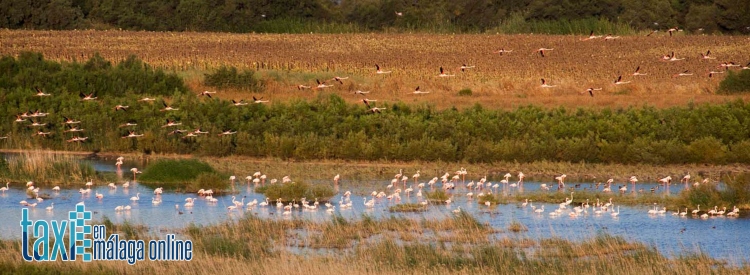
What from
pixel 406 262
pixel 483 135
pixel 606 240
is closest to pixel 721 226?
pixel 606 240

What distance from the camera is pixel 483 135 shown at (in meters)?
33.6

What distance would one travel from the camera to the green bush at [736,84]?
41531mm

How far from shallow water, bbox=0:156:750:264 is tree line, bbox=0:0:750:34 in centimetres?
4872

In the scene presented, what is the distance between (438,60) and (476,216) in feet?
104

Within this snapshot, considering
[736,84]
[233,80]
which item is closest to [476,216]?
[736,84]

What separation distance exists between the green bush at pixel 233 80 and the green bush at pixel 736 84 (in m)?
16.9

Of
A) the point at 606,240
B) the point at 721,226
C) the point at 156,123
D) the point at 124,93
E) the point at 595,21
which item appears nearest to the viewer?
the point at 606,240

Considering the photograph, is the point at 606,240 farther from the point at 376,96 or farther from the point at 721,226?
the point at 376,96

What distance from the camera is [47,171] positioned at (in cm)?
3077

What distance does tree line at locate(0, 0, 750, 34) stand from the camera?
250 ft

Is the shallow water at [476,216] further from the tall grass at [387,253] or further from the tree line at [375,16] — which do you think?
the tree line at [375,16]

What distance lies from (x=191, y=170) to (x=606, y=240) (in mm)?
12996
